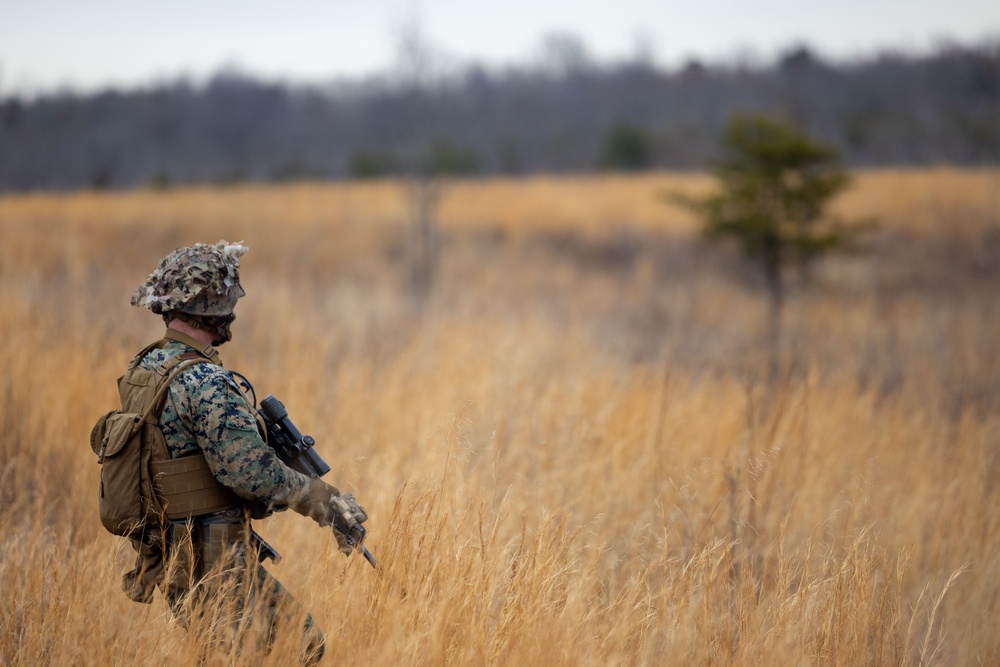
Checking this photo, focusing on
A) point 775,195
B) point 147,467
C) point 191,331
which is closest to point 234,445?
point 147,467

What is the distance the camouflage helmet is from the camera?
7.30 feet

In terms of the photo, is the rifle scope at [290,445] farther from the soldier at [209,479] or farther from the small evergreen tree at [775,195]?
the small evergreen tree at [775,195]

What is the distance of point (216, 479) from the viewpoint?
2.25m

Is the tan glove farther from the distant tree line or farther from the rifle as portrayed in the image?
the distant tree line

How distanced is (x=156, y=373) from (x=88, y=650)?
96 centimetres

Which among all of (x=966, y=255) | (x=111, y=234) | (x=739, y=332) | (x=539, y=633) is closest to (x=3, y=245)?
(x=111, y=234)

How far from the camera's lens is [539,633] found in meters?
2.48

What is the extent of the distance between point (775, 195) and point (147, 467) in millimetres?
9407

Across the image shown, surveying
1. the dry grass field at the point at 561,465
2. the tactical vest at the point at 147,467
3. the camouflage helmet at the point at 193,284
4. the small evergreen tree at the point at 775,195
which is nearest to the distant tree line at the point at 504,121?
the small evergreen tree at the point at 775,195

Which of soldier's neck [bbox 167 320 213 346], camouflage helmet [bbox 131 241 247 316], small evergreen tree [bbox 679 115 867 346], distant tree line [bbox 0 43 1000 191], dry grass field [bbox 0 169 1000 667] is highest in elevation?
distant tree line [bbox 0 43 1000 191]

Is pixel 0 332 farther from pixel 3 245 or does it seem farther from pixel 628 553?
pixel 3 245

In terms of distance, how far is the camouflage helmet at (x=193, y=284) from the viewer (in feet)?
7.30

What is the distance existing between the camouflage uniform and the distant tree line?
370 inches

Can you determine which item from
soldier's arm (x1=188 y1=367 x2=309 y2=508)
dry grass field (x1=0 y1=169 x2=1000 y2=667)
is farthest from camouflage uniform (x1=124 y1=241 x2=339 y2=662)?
dry grass field (x1=0 y1=169 x2=1000 y2=667)
